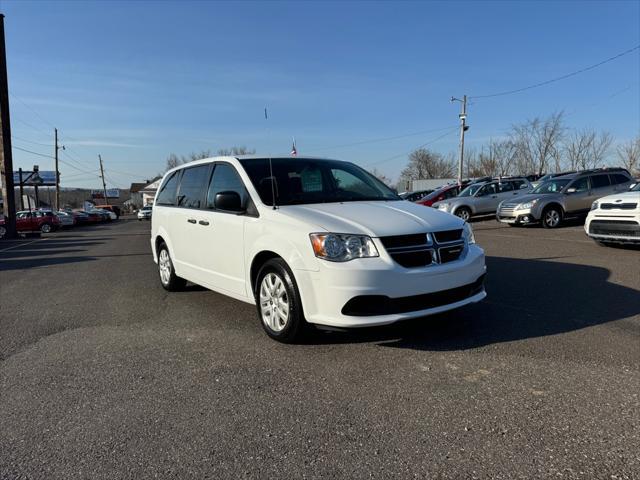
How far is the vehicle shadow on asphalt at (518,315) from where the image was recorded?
434cm

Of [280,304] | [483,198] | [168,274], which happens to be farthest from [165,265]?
[483,198]

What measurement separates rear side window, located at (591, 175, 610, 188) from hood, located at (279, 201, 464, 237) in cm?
1263

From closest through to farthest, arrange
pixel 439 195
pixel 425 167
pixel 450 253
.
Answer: pixel 450 253
pixel 439 195
pixel 425 167

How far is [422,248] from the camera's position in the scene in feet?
13.2

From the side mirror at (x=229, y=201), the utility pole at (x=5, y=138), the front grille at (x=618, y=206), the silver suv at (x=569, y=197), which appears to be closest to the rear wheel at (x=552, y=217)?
the silver suv at (x=569, y=197)

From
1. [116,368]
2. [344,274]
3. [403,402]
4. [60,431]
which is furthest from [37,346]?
[403,402]

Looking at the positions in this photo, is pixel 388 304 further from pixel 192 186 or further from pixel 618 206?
pixel 618 206

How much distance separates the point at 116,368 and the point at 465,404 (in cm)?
281

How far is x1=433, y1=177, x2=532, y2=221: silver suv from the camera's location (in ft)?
63.0

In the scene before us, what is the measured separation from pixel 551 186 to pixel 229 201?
13.7m

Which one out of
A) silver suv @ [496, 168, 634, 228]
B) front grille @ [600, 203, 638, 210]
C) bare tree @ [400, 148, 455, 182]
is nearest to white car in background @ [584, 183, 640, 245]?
front grille @ [600, 203, 638, 210]

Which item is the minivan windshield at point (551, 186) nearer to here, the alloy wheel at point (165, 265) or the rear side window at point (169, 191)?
the rear side window at point (169, 191)

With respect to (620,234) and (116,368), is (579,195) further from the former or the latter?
(116,368)

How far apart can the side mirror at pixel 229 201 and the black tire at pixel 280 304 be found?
77 cm
